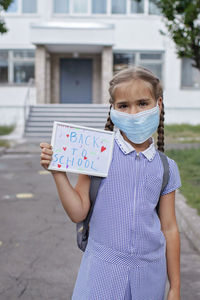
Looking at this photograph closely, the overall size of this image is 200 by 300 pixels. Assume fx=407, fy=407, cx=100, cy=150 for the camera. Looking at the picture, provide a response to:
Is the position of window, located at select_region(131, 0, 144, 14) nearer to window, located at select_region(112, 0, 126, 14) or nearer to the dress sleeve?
window, located at select_region(112, 0, 126, 14)

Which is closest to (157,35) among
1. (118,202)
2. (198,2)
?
(198,2)

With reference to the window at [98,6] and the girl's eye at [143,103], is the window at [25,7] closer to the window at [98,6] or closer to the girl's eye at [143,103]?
the window at [98,6]

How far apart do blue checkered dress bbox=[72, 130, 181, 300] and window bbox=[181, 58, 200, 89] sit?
67.4 ft

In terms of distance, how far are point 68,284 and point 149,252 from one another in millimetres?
1963

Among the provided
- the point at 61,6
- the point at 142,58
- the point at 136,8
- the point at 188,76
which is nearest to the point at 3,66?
the point at 61,6

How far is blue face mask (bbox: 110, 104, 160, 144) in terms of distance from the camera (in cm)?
176

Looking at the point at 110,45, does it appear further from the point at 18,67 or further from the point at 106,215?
the point at 106,215

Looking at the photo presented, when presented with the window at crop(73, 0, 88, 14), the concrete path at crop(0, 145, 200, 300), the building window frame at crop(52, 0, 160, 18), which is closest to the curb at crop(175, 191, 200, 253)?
the concrete path at crop(0, 145, 200, 300)

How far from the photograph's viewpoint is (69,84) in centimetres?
2238

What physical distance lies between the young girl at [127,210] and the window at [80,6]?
20991mm

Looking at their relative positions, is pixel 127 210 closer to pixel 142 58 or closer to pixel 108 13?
pixel 142 58

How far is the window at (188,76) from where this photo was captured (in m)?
21.5

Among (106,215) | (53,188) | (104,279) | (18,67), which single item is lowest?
(53,188)

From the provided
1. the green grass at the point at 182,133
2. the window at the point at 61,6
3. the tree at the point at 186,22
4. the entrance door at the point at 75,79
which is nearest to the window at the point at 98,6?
the window at the point at 61,6
